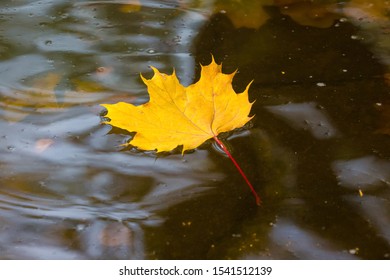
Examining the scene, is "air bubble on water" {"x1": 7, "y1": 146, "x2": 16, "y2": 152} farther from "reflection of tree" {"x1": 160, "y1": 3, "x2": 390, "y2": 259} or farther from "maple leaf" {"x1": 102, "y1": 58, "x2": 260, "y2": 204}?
"reflection of tree" {"x1": 160, "y1": 3, "x2": 390, "y2": 259}

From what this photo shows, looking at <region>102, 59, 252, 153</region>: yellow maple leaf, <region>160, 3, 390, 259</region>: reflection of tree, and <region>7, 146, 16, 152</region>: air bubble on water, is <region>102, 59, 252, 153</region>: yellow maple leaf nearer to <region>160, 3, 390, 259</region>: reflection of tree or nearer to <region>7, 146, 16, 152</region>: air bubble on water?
<region>160, 3, 390, 259</region>: reflection of tree

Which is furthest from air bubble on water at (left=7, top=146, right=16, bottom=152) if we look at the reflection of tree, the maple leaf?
the reflection of tree

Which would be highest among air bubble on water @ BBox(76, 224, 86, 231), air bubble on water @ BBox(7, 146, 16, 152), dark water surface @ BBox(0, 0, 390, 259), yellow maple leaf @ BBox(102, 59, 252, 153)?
yellow maple leaf @ BBox(102, 59, 252, 153)

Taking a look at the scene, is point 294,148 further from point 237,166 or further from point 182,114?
point 182,114

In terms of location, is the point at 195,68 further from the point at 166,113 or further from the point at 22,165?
the point at 22,165

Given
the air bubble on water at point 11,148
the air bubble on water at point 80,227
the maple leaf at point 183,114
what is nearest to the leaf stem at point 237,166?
the maple leaf at point 183,114

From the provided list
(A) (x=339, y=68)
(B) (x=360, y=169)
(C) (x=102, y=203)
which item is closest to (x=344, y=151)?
(B) (x=360, y=169)

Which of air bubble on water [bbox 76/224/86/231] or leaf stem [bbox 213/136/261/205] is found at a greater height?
leaf stem [bbox 213/136/261/205]

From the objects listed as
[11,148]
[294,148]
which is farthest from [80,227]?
[294,148]

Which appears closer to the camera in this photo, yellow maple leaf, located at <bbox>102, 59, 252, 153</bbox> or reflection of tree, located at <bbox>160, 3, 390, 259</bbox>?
reflection of tree, located at <bbox>160, 3, 390, 259</bbox>
